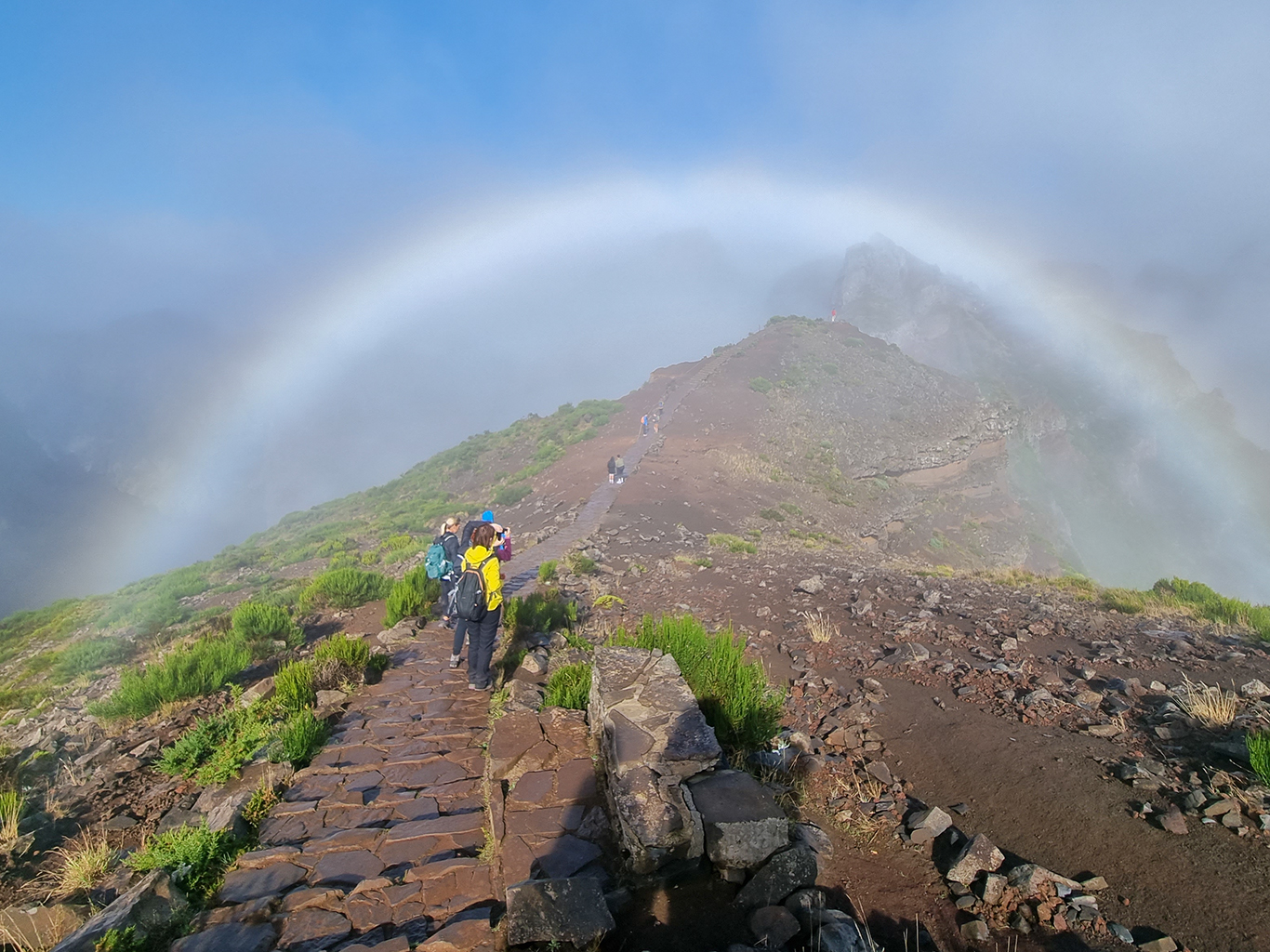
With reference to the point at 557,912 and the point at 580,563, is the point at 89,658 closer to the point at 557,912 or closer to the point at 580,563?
the point at 580,563

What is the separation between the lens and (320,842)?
416 centimetres

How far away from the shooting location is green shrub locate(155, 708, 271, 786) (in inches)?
207

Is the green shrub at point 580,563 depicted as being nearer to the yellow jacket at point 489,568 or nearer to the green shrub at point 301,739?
the yellow jacket at point 489,568

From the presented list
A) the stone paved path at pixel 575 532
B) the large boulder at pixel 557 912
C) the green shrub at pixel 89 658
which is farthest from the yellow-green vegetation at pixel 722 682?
the green shrub at pixel 89 658

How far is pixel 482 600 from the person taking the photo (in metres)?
6.84

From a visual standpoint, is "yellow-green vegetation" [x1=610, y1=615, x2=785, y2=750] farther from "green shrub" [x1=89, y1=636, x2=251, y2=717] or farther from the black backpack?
"green shrub" [x1=89, y1=636, x2=251, y2=717]

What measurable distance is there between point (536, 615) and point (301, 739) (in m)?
4.00

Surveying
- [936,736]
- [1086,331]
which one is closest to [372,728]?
[936,736]

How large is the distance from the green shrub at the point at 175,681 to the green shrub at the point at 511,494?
2025 centimetres

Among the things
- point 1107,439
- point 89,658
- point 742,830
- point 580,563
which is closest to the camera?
point 742,830

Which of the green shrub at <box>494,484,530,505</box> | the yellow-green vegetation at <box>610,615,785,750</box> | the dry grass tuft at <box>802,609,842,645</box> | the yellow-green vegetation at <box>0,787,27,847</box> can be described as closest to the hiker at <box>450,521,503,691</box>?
the yellow-green vegetation at <box>610,615,785,750</box>

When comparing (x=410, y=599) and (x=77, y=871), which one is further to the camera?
(x=410, y=599)

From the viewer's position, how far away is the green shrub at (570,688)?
18.8ft

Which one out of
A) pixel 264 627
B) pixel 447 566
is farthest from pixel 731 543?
pixel 264 627
